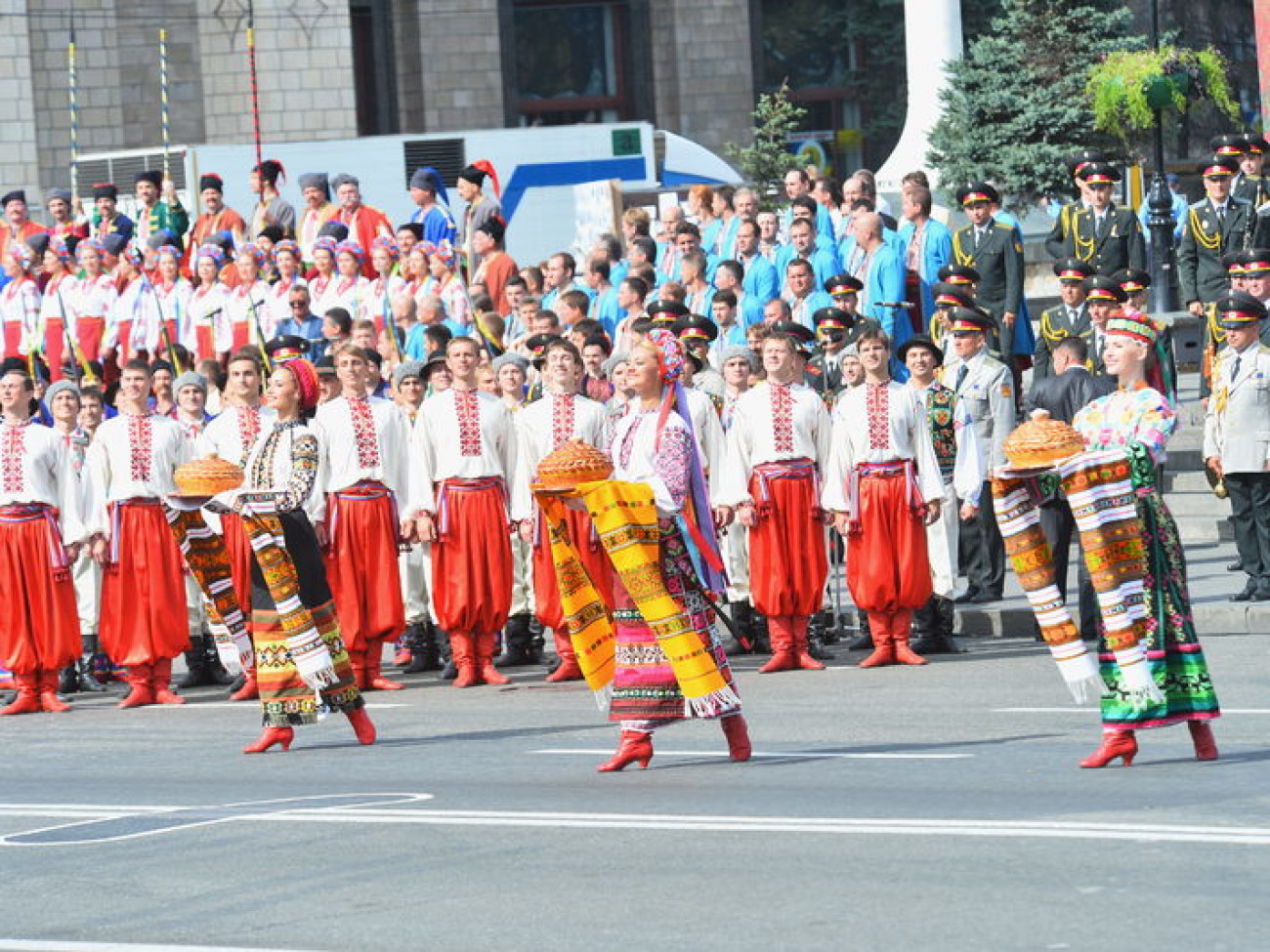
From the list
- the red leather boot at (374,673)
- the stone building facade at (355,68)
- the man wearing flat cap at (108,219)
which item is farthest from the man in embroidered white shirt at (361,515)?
the stone building facade at (355,68)

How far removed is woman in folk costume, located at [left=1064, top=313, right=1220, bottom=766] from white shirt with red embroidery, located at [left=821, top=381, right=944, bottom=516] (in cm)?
467

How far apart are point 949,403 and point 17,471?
565 centimetres

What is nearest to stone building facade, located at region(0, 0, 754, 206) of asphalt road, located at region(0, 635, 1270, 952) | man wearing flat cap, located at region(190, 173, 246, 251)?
man wearing flat cap, located at region(190, 173, 246, 251)

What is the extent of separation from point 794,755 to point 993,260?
8805 millimetres

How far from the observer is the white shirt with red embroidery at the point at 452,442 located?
16.0 meters

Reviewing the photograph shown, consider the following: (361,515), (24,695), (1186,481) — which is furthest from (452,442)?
(1186,481)

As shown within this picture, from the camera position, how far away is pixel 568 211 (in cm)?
3081

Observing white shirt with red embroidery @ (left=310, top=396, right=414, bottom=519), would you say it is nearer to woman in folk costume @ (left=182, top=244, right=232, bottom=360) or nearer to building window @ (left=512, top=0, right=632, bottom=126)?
woman in folk costume @ (left=182, top=244, right=232, bottom=360)

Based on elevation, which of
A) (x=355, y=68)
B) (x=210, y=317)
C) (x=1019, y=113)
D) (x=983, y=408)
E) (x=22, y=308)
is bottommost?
(x=983, y=408)

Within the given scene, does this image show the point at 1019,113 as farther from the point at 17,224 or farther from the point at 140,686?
the point at 140,686

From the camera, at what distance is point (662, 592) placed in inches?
455

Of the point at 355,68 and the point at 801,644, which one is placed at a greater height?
the point at 355,68

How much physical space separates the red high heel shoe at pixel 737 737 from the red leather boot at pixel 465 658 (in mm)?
4286

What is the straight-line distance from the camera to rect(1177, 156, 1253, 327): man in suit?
1980 centimetres
